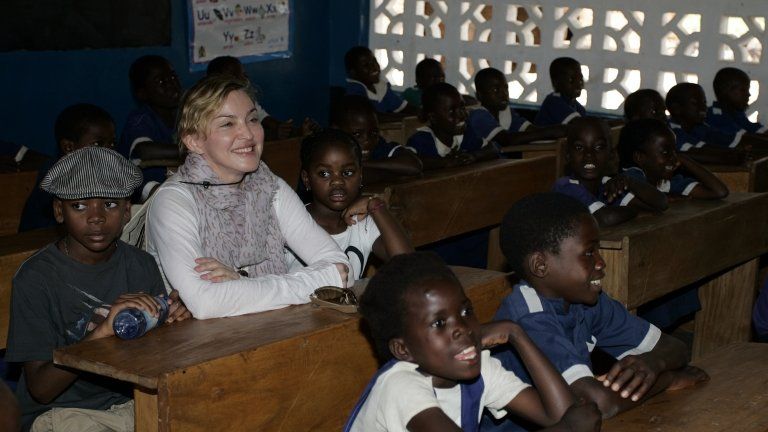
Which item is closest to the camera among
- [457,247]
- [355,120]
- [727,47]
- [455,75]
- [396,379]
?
[396,379]

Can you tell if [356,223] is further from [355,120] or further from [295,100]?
[295,100]

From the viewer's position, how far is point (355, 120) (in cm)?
493

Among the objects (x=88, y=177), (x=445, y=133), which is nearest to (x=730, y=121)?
(x=445, y=133)

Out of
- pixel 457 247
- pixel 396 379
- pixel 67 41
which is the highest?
pixel 67 41

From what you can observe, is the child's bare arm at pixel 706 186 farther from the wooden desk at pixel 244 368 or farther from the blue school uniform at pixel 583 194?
the wooden desk at pixel 244 368

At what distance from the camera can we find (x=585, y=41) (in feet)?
27.1

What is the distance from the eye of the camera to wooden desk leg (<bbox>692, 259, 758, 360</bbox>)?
4.48 metres

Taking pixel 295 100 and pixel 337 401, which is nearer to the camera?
pixel 337 401

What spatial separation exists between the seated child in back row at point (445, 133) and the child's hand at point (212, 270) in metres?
2.72

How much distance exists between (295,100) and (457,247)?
3.72m

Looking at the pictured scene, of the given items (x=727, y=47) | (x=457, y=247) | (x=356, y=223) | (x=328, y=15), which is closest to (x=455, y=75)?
(x=328, y=15)

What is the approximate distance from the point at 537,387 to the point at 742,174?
365cm

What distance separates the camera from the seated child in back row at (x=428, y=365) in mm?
2119

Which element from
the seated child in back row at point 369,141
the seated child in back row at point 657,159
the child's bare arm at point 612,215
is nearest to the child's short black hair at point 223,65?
the seated child in back row at point 369,141
